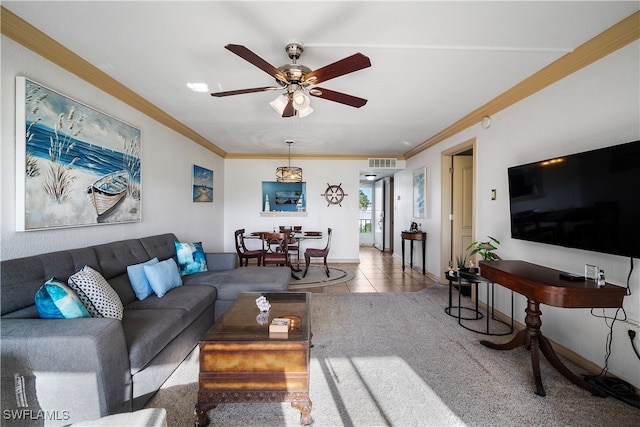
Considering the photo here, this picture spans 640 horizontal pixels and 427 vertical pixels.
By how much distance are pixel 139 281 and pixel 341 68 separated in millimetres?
2523

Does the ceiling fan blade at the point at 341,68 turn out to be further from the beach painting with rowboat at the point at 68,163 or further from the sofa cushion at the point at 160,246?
the sofa cushion at the point at 160,246

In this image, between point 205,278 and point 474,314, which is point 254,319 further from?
point 474,314

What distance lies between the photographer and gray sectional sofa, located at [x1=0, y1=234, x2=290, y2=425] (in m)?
1.41

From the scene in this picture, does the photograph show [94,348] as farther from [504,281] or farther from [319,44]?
[504,281]

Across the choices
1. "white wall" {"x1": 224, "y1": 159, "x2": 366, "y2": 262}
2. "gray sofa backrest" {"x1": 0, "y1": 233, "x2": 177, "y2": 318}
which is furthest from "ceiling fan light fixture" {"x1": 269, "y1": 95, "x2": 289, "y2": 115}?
"white wall" {"x1": 224, "y1": 159, "x2": 366, "y2": 262}

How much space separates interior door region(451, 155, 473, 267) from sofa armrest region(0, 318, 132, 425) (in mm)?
4781

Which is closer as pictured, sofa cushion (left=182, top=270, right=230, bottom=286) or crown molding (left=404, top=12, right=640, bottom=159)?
crown molding (left=404, top=12, right=640, bottom=159)

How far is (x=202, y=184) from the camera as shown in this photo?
5.23 m

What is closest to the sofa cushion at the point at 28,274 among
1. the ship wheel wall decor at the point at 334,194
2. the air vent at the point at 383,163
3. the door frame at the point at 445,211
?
the door frame at the point at 445,211

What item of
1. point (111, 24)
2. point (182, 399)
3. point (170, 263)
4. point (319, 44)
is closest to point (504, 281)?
point (319, 44)

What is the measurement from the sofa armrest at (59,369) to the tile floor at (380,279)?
3.04 metres

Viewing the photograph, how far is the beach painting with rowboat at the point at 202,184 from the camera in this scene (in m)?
4.91

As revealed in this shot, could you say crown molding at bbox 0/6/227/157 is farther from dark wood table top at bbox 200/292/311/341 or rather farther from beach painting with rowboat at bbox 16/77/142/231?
dark wood table top at bbox 200/292/311/341

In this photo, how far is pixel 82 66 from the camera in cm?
243
